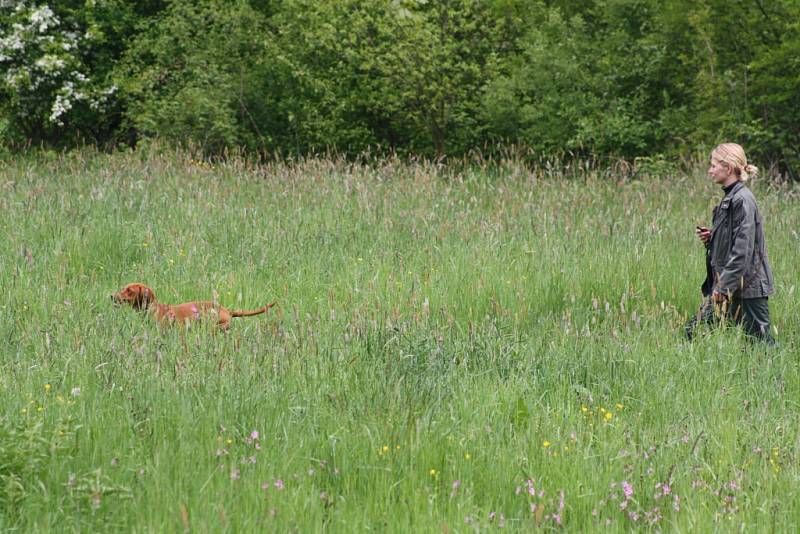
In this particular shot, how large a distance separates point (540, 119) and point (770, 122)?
4.41m

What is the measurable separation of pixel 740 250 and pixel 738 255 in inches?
1.4

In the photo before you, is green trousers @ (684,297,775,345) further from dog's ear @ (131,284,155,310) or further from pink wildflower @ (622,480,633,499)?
dog's ear @ (131,284,155,310)

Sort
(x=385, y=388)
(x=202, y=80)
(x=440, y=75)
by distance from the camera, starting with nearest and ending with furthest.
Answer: (x=385, y=388), (x=440, y=75), (x=202, y=80)

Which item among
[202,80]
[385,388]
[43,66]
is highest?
[43,66]

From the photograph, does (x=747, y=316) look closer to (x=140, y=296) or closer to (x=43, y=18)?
(x=140, y=296)

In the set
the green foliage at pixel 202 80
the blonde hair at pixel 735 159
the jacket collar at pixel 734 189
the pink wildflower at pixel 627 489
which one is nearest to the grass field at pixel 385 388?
the pink wildflower at pixel 627 489

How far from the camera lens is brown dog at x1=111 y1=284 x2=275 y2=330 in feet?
19.1

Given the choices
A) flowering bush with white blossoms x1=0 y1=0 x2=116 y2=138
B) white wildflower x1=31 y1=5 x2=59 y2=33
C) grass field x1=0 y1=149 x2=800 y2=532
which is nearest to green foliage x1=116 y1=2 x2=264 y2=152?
flowering bush with white blossoms x1=0 y1=0 x2=116 y2=138

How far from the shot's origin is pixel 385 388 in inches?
183

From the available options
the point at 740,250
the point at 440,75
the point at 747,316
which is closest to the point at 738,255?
the point at 740,250

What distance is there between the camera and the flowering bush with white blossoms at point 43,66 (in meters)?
20.6

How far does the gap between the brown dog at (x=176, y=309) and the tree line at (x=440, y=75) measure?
9.96 meters

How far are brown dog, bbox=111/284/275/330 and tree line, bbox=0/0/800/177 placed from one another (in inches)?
392

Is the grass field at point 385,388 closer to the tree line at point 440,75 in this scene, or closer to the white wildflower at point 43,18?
the tree line at point 440,75
